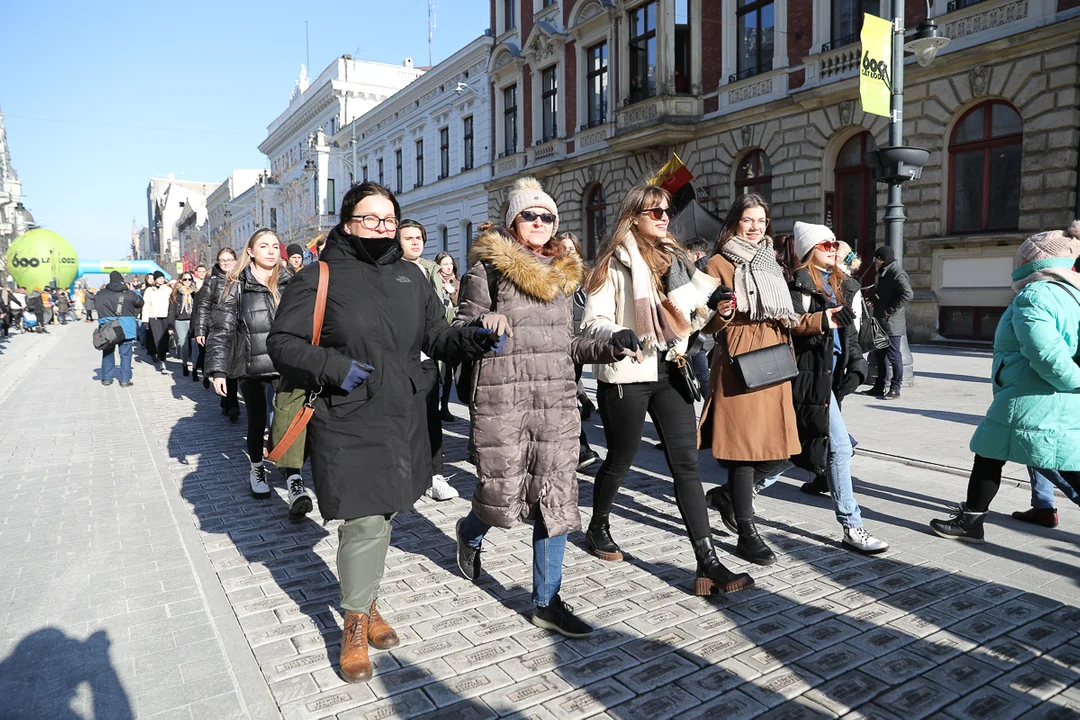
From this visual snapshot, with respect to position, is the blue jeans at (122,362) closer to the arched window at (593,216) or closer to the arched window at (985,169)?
the arched window at (985,169)

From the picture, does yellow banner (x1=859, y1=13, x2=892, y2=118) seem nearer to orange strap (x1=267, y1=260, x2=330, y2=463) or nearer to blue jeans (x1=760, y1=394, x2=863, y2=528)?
blue jeans (x1=760, y1=394, x2=863, y2=528)

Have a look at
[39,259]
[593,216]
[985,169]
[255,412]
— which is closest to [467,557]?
[255,412]

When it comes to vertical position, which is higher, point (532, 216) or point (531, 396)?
point (532, 216)

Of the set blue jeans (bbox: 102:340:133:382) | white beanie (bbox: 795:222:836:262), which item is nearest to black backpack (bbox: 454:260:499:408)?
white beanie (bbox: 795:222:836:262)

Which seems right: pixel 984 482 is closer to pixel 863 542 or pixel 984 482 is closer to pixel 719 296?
pixel 863 542

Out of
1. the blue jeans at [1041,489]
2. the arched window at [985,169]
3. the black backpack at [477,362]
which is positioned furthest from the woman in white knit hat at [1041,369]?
the arched window at [985,169]

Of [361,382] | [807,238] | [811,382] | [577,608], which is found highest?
[807,238]

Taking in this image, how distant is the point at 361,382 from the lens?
286 centimetres

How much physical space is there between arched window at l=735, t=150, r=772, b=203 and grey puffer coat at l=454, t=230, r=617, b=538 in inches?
637

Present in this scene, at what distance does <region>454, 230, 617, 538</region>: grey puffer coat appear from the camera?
125 inches

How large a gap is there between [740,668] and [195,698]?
1.97 metres

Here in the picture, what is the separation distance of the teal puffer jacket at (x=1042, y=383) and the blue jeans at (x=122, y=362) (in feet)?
39.6

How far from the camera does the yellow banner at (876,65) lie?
9938mm

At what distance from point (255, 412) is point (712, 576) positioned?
11.8 ft
